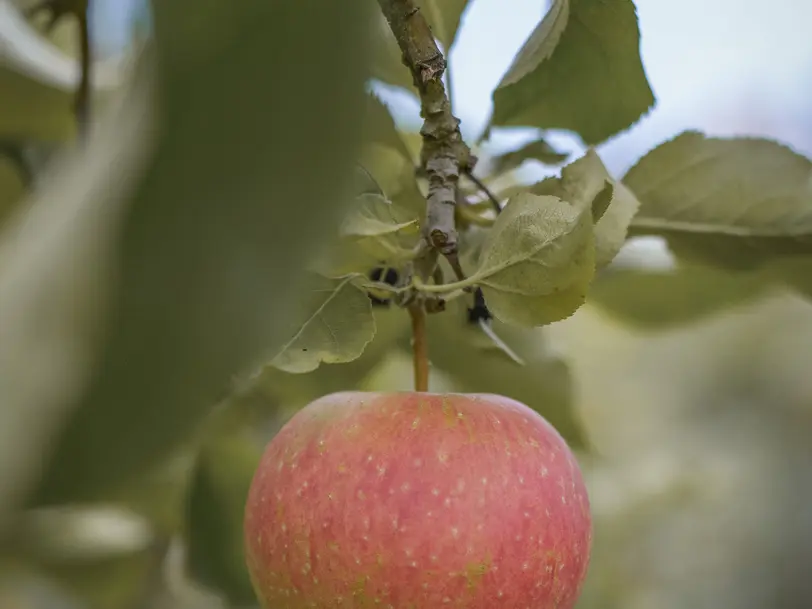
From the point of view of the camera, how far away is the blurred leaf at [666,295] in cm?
51

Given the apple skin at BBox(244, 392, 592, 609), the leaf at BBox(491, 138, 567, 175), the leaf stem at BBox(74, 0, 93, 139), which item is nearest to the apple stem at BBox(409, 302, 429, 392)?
the apple skin at BBox(244, 392, 592, 609)

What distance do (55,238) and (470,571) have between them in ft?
0.85

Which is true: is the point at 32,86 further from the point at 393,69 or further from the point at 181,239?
the point at 181,239

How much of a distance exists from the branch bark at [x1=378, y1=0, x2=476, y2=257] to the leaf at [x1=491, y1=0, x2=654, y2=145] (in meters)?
0.04

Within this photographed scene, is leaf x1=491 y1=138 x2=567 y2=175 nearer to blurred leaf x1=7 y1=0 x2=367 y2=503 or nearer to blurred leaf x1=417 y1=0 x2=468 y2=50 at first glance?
blurred leaf x1=417 y1=0 x2=468 y2=50

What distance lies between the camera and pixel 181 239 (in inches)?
4.1

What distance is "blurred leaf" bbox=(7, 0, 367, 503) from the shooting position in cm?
9

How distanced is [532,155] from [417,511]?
0.24 metres

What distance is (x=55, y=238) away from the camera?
10 cm

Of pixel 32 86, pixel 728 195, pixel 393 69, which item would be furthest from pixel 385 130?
pixel 32 86

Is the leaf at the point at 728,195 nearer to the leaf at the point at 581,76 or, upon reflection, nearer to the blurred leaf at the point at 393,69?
the leaf at the point at 581,76

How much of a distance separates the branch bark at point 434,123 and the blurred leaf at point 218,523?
0.26m

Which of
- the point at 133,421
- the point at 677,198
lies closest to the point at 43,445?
the point at 133,421

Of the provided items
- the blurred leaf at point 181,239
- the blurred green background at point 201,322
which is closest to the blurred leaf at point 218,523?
the blurred green background at point 201,322
